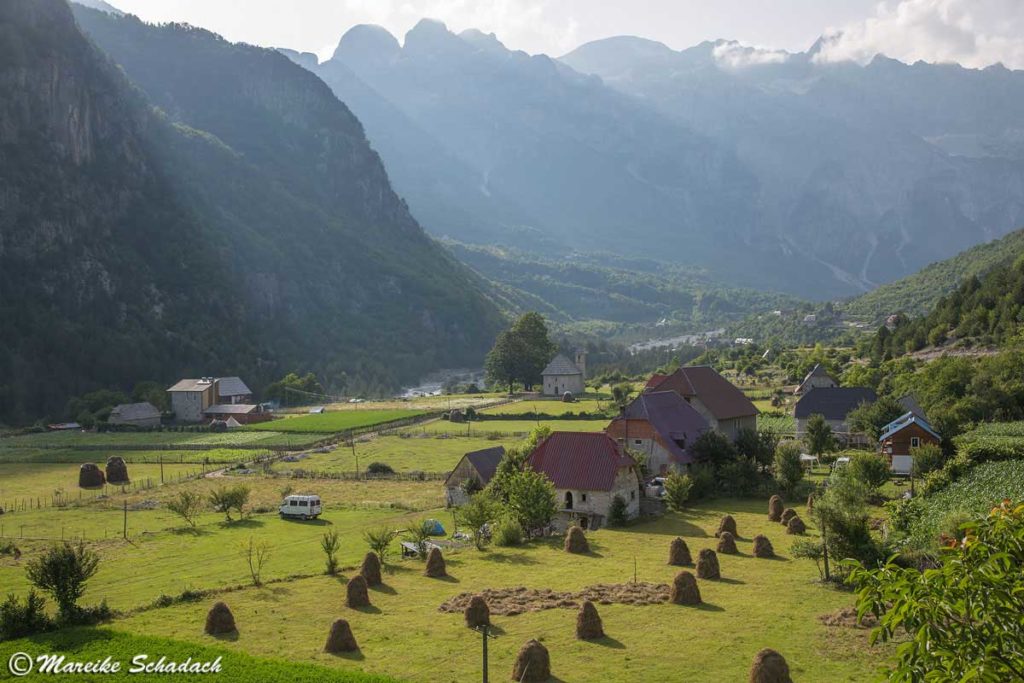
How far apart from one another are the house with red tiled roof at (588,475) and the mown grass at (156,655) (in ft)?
87.1

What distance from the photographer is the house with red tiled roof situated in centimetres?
5228

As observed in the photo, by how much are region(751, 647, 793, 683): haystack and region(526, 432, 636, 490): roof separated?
26.4 metres

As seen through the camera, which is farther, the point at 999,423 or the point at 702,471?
the point at 999,423

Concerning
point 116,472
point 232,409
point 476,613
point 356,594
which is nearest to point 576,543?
point 476,613

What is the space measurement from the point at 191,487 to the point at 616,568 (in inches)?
1600

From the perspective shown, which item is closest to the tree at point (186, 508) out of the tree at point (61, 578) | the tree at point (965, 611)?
the tree at point (61, 578)

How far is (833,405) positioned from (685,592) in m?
53.4

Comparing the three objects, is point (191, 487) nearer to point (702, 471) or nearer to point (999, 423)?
point (702, 471)

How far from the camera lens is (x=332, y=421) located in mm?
107562

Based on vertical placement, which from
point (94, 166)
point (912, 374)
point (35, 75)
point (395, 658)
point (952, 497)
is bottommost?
point (395, 658)

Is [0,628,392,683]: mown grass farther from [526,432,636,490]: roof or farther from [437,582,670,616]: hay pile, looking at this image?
[526,432,636,490]: roof

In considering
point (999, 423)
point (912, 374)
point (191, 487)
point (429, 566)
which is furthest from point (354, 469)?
point (912, 374)

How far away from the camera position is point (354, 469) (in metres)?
74.5

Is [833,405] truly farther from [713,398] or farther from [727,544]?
[727,544]
